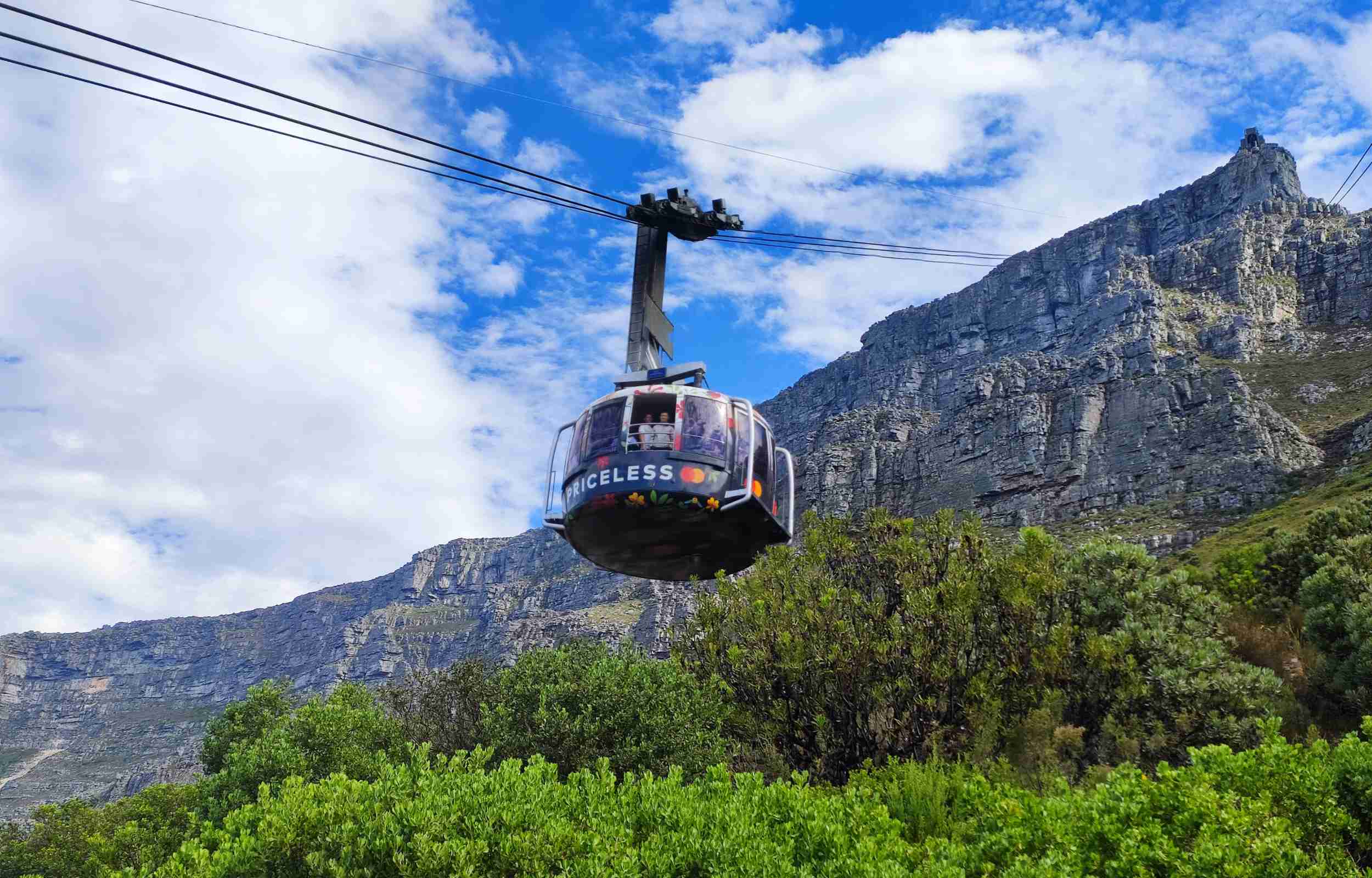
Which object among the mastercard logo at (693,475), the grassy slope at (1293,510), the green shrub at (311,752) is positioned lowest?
the green shrub at (311,752)

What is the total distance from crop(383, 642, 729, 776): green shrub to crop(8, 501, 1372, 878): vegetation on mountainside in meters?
0.08

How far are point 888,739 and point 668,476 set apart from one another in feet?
39.6

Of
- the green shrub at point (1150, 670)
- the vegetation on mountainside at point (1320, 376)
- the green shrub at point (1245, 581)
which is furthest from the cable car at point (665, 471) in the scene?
the vegetation on mountainside at point (1320, 376)

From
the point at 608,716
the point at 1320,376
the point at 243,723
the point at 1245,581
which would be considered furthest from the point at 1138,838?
the point at 1320,376

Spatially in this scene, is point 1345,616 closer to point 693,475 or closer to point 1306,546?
point 1306,546

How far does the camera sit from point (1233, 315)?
163125mm

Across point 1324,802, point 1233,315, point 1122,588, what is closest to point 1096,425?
point 1233,315

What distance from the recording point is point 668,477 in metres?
16.1

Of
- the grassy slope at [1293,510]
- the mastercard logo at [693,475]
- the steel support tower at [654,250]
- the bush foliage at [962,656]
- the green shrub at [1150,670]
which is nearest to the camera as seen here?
the mastercard logo at [693,475]

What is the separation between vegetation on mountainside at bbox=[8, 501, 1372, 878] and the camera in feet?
40.9

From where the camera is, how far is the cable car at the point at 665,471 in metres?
16.3

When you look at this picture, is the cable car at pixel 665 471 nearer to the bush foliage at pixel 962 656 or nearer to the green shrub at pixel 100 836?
the bush foliage at pixel 962 656

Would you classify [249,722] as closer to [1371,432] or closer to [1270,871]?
[1270,871]

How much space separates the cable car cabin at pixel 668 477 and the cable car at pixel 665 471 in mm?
21
